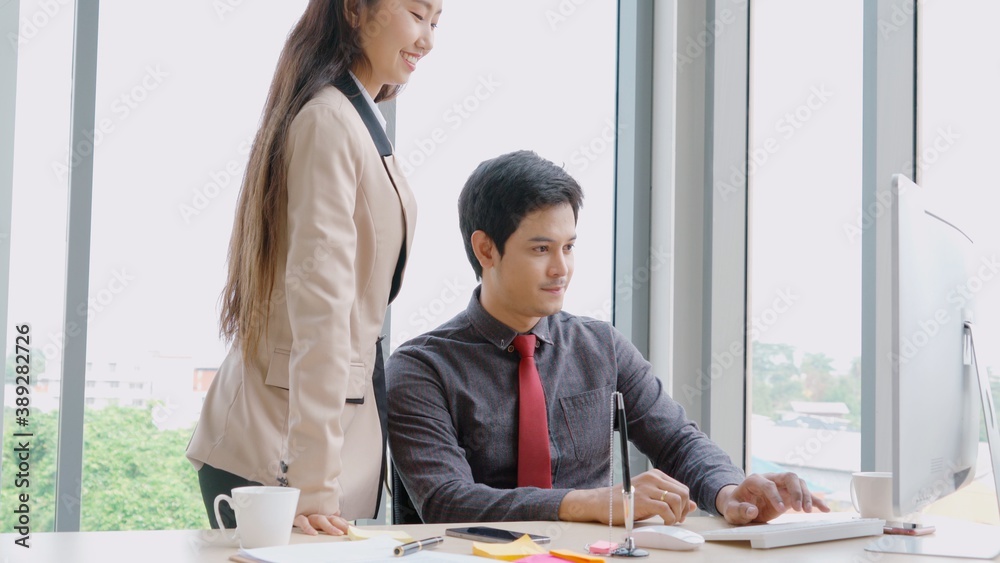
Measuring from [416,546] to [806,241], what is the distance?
1.58m

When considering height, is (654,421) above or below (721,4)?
below

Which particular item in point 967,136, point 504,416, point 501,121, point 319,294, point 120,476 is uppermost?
point 501,121

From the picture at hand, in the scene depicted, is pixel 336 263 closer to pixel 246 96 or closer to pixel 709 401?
pixel 246 96

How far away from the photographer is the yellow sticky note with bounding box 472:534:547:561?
1111 millimetres

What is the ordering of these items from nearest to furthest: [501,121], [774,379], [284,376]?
[284,376] → [774,379] → [501,121]

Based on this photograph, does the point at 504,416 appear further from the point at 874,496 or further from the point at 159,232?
the point at 159,232

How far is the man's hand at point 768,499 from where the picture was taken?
1.50m

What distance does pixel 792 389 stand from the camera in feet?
7.79

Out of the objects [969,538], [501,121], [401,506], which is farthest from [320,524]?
[501,121]

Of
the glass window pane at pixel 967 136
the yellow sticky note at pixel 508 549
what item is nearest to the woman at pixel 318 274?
the yellow sticky note at pixel 508 549

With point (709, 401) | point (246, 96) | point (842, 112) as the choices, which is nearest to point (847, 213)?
point (842, 112)

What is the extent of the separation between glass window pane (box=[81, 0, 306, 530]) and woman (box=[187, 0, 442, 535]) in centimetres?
72

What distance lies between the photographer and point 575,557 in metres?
1.12

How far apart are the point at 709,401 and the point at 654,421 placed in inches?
26.4
